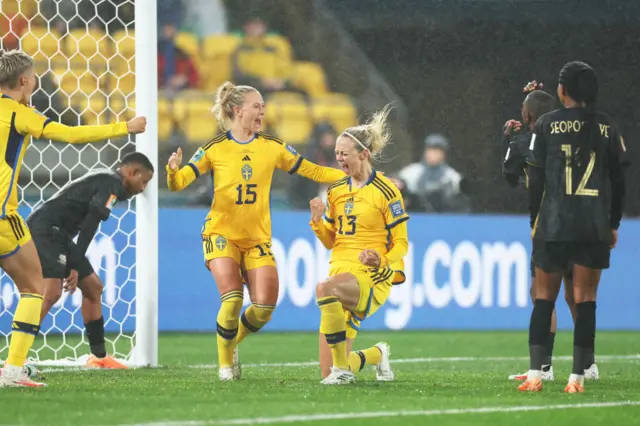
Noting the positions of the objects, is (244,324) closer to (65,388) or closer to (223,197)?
(223,197)

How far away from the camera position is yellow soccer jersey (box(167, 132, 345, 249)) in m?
6.40

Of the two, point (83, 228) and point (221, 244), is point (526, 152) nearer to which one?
point (221, 244)

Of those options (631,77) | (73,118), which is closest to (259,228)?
(73,118)

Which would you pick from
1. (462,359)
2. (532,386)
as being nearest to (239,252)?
(532,386)

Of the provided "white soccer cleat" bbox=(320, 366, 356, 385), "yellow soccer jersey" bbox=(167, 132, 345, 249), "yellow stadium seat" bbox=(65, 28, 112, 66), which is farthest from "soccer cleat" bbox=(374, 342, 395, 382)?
"yellow stadium seat" bbox=(65, 28, 112, 66)

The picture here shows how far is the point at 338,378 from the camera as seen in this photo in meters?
5.97

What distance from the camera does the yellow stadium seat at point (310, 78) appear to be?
45.8 feet

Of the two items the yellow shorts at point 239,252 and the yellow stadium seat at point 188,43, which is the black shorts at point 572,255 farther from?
the yellow stadium seat at point 188,43

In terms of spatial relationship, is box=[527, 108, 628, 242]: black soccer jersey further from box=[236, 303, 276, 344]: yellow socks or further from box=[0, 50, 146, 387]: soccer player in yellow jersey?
box=[0, 50, 146, 387]: soccer player in yellow jersey

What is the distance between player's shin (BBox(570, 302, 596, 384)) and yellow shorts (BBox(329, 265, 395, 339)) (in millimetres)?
1035

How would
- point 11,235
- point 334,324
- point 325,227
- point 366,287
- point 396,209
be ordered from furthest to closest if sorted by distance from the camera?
1. point 325,227
2. point 396,209
3. point 366,287
4. point 334,324
5. point 11,235

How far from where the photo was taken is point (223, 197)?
6.43 meters

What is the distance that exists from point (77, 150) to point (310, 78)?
191 inches

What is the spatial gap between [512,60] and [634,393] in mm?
8508
